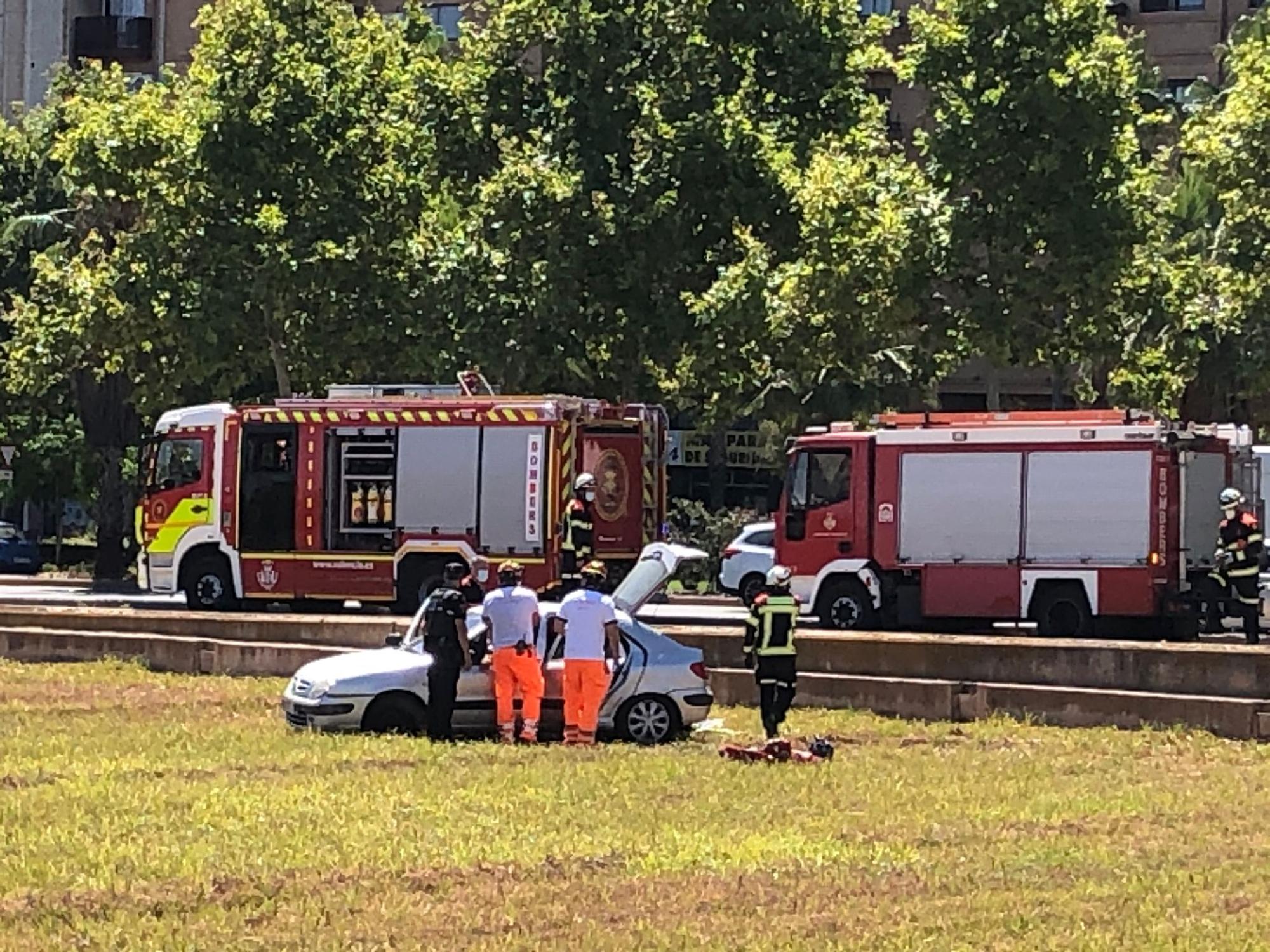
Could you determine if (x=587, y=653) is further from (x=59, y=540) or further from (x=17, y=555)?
(x=59, y=540)

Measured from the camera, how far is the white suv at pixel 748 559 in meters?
35.9

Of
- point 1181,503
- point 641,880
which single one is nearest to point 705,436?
point 1181,503

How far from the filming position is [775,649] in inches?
730

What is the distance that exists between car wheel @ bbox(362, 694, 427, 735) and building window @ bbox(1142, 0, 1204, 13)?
A: 41682mm

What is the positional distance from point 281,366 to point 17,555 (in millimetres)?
16473

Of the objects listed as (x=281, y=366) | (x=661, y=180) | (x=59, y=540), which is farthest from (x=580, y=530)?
(x=59, y=540)

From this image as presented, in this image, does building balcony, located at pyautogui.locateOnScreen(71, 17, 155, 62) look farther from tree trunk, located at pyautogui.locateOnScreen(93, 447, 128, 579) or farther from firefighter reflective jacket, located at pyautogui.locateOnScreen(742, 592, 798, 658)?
firefighter reflective jacket, located at pyautogui.locateOnScreen(742, 592, 798, 658)

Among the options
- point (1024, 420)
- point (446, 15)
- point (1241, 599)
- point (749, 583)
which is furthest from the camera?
point (446, 15)

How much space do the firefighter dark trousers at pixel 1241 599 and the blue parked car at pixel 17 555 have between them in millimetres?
34917

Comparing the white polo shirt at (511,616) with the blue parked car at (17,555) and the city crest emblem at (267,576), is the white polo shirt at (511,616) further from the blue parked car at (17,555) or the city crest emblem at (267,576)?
the blue parked car at (17,555)

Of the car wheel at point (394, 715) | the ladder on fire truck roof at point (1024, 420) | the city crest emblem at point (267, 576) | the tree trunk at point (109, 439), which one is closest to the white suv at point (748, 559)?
the ladder on fire truck roof at point (1024, 420)

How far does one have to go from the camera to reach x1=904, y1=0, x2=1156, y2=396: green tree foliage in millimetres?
33344

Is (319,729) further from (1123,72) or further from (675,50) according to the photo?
(675,50)

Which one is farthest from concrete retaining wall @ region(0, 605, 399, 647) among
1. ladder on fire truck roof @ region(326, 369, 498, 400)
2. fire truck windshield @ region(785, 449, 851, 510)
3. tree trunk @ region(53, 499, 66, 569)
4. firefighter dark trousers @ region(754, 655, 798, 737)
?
tree trunk @ region(53, 499, 66, 569)
